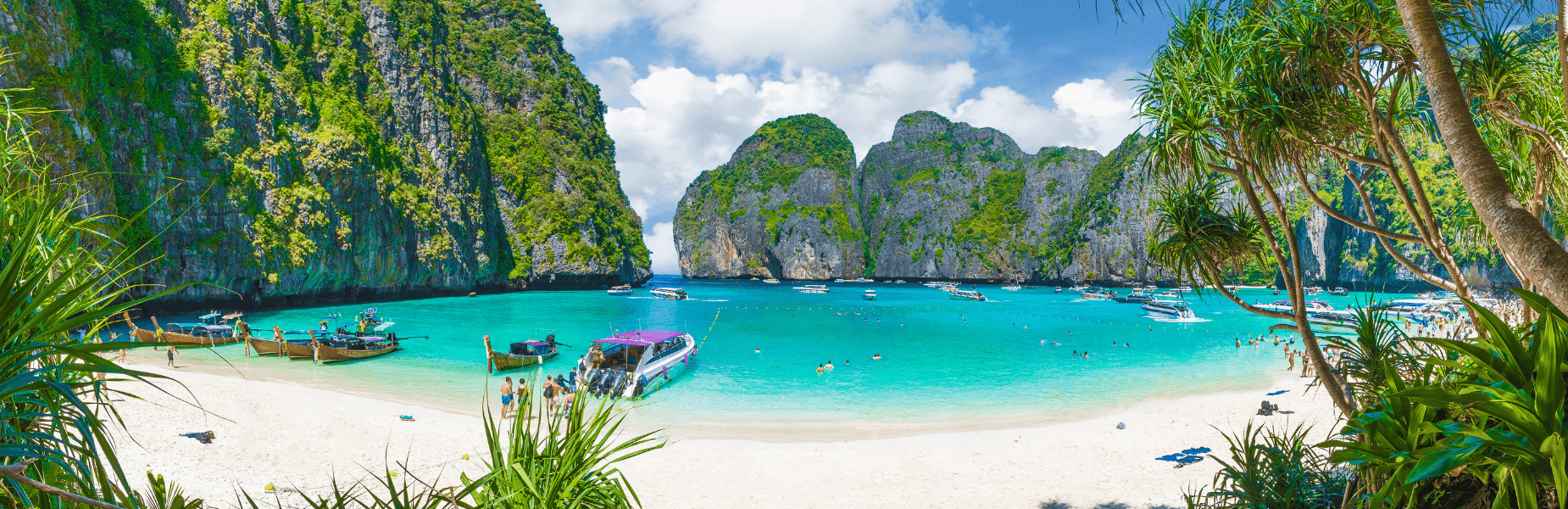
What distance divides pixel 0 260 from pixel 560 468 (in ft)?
6.43

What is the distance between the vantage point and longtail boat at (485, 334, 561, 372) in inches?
794

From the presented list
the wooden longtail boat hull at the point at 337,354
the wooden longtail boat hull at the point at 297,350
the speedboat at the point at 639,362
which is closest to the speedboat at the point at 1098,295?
the speedboat at the point at 639,362

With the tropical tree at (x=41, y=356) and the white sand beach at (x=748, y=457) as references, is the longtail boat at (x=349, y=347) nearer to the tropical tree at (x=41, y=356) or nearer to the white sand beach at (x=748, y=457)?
the white sand beach at (x=748, y=457)

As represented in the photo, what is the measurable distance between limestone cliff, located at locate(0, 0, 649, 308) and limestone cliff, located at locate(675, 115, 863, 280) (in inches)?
1821

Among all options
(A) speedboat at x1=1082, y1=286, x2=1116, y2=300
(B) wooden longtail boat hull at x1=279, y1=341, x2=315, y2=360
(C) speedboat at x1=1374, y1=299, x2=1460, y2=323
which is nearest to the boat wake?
(C) speedboat at x1=1374, y1=299, x2=1460, y2=323

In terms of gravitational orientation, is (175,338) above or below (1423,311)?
below

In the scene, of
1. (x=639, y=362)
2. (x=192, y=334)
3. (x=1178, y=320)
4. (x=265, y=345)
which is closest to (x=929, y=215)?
(x=1178, y=320)

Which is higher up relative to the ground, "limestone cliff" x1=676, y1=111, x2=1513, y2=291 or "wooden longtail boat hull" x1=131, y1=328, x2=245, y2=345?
"limestone cliff" x1=676, y1=111, x2=1513, y2=291

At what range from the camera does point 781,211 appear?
124688 millimetres

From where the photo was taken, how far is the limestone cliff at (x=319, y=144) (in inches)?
1224

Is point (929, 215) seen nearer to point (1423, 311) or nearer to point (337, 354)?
point (1423, 311)

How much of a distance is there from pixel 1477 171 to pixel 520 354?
78.9 feet

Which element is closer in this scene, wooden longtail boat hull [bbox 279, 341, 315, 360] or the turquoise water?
the turquoise water

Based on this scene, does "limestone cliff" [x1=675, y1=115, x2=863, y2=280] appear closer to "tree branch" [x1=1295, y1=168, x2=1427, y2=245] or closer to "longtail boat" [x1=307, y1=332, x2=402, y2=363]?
"longtail boat" [x1=307, y1=332, x2=402, y2=363]
